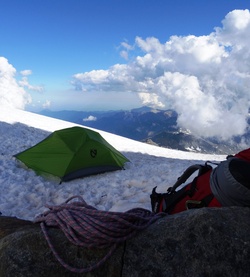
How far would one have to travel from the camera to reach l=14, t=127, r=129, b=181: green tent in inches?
421

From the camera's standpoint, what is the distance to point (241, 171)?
319 cm

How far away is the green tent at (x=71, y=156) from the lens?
10.7 m

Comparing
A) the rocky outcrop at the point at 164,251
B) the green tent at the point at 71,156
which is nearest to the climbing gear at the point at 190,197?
the rocky outcrop at the point at 164,251

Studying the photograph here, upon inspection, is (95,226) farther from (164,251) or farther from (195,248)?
(195,248)

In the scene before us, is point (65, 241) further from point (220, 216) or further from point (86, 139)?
point (86, 139)

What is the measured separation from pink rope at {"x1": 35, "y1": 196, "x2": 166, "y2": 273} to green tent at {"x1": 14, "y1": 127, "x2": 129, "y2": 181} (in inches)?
294

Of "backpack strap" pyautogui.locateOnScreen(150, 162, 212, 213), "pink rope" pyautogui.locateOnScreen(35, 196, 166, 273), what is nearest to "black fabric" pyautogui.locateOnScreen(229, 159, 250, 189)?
"backpack strap" pyautogui.locateOnScreen(150, 162, 212, 213)

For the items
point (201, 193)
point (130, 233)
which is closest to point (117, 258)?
point (130, 233)

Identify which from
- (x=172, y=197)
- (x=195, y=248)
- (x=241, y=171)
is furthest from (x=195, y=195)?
(x=195, y=248)

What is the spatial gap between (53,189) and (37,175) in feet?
4.78

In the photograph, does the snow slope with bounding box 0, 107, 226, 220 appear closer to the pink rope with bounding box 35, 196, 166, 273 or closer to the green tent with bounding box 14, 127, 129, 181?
the green tent with bounding box 14, 127, 129, 181

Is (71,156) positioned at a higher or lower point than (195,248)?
lower

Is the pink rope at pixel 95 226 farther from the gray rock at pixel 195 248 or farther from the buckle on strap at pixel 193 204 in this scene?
the buckle on strap at pixel 193 204

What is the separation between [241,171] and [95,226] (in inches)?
66.4
